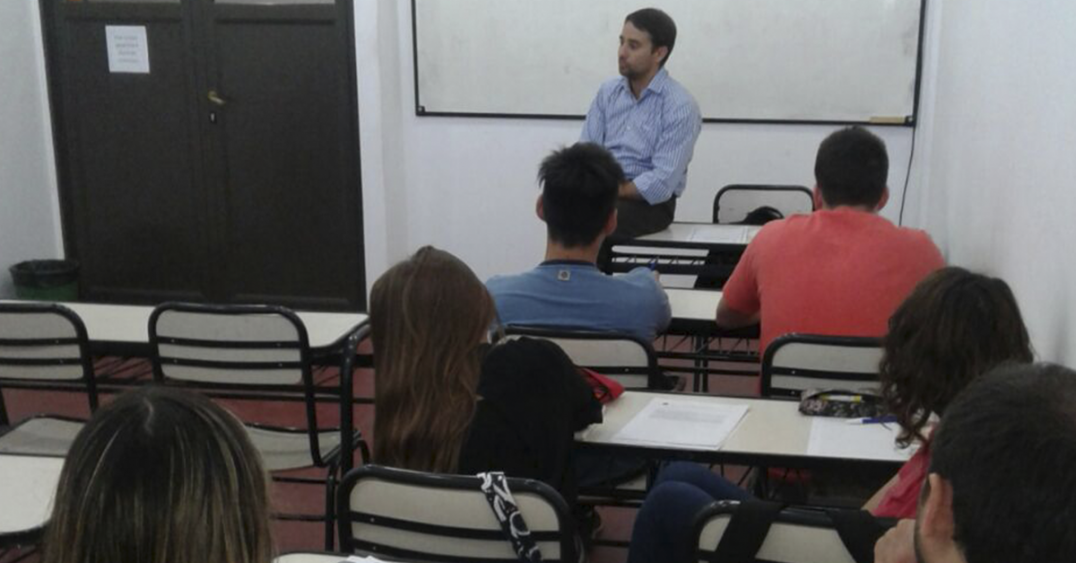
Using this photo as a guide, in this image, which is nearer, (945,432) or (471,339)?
(945,432)

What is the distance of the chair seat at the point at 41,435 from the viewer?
2699 millimetres

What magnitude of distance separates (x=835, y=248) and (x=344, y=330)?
54.6 inches

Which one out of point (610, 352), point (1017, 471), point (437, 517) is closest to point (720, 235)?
point (610, 352)

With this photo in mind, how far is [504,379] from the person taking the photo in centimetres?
188

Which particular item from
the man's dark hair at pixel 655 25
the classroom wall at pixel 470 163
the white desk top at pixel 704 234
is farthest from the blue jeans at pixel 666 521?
the classroom wall at pixel 470 163

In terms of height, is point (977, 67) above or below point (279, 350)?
above

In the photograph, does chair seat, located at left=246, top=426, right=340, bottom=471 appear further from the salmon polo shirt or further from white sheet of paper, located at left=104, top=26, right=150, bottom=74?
white sheet of paper, located at left=104, top=26, right=150, bottom=74

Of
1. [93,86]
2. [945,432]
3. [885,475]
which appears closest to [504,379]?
[885,475]

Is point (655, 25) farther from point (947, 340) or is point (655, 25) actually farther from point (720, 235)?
point (947, 340)

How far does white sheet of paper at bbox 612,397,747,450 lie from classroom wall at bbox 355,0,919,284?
3255mm

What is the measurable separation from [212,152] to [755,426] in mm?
4391

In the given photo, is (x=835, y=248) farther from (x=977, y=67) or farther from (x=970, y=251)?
(x=977, y=67)

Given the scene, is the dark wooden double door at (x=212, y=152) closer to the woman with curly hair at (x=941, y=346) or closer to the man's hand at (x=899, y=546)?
A: the woman with curly hair at (x=941, y=346)

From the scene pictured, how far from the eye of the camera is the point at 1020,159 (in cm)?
266
